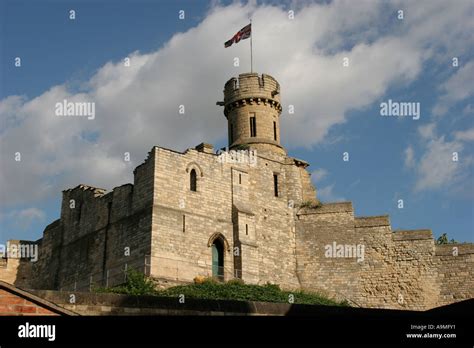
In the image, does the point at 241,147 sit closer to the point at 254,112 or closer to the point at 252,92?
the point at 254,112

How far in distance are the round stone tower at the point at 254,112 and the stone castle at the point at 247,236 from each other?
79 mm

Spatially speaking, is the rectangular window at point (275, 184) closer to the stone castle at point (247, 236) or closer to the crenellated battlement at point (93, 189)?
the stone castle at point (247, 236)

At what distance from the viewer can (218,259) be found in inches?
1270

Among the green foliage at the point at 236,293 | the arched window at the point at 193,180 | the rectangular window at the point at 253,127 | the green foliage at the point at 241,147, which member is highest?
the rectangular window at the point at 253,127

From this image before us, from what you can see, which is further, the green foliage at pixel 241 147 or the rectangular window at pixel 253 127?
the rectangular window at pixel 253 127

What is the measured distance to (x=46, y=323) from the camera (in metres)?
8.08

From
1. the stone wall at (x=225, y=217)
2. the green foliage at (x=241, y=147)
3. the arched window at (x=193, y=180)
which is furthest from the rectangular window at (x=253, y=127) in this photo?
the arched window at (x=193, y=180)

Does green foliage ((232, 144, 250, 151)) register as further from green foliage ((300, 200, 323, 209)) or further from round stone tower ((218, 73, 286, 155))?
green foliage ((300, 200, 323, 209))

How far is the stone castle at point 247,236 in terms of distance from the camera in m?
31.0

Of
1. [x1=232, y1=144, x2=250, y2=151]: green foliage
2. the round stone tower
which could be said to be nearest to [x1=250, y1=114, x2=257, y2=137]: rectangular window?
the round stone tower

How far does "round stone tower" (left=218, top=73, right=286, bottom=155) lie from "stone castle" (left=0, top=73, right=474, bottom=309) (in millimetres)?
79

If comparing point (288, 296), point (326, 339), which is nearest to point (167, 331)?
point (326, 339)

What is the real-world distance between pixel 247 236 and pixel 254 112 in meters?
8.10

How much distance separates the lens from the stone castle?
1222 inches
